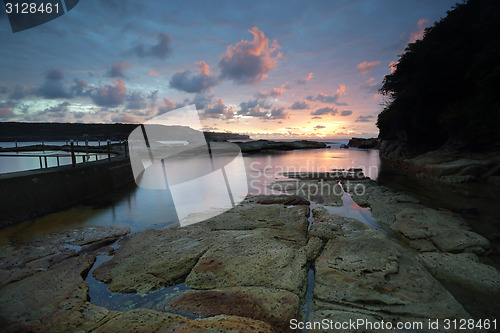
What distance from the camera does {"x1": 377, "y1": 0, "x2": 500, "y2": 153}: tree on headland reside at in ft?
39.6

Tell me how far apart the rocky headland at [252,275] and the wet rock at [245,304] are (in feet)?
0.05

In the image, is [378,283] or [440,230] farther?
[440,230]

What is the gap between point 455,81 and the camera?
15250 millimetres

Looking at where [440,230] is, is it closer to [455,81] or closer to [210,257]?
[210,257]

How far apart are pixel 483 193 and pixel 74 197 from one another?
52.7 ft

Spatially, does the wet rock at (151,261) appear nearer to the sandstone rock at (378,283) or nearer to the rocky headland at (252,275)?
the rocky headland at (252,275)

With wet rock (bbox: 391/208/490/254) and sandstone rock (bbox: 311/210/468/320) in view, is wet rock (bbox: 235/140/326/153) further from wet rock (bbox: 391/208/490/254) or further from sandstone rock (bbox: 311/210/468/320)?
sandstone rock (bbox: 311/210/468/320)

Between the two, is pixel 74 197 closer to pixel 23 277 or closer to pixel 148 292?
pixel 23 277

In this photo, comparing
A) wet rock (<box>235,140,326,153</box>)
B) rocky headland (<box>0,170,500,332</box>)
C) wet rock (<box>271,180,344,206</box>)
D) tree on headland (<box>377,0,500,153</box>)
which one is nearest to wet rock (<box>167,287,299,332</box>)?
rocky headland (<box>0,170,500,332</box>)

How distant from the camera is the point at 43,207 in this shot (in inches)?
285

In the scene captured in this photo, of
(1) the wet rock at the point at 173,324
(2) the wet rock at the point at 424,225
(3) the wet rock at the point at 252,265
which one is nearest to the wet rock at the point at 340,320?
(3) the wet rock at the point at 252,265

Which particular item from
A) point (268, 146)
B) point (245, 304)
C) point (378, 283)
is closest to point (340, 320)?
point (378, 283)

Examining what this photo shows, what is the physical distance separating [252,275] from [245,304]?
68 cm

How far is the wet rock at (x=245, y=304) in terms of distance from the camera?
2.79m
